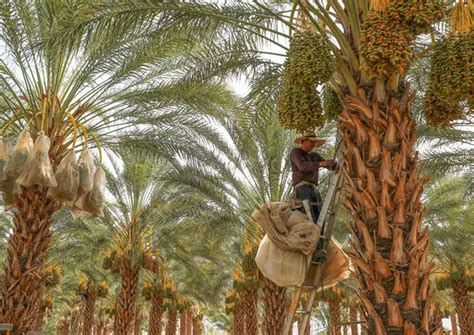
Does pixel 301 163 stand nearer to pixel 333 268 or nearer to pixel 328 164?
pixel 328 164

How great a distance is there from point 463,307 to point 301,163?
13.8m

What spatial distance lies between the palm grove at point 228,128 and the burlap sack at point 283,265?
1.40ft

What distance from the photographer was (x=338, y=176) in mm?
4656

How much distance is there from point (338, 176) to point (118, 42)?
4.56 metres

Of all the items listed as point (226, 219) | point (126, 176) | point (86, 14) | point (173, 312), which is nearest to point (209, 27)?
point (86, 14)

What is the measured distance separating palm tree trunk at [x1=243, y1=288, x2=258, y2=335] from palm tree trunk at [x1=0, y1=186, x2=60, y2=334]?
9.75 metres

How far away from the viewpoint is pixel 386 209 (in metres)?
4.09

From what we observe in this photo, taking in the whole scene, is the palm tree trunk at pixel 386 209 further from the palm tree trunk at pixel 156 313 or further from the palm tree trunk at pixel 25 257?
the palm tree trunk at pixel 156 313

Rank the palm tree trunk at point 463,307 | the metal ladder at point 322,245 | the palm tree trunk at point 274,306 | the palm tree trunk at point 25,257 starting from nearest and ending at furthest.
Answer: the metal ladder at point 322,245 < the palm tree trunk at point 25,257 < the palm tree trunk at point 274,306 < the palm tree trunk at point 463,307

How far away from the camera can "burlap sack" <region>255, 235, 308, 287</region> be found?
4270 mm

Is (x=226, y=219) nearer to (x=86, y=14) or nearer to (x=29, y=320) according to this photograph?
(x=29, y=320)

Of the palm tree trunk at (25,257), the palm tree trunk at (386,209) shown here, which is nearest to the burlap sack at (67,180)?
the palm tree trunk at (25,257)

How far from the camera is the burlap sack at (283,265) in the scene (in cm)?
427

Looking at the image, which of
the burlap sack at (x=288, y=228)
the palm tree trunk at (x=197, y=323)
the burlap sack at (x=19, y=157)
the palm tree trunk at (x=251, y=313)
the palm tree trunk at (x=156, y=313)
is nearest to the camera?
the burlap sack at (x=288, y=228)
